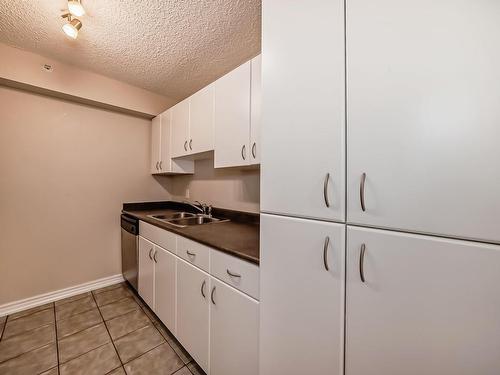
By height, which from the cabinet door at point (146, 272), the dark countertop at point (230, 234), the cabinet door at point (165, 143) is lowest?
the cabinet door at point (146, 272)

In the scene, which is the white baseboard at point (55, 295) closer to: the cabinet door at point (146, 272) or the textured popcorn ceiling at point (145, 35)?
the cabinet door at point (146, 272)

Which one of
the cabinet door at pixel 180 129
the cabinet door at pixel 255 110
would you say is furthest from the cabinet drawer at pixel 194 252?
the cabinet door at pixel 180 129

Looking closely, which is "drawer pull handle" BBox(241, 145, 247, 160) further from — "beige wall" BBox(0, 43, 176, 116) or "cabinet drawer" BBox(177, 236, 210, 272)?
"beige wall" BBox(0, 43, 176, 116)

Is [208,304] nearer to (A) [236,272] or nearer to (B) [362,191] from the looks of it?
(A) [236,272]

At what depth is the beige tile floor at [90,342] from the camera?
1.32 meters

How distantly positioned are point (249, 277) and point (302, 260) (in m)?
0.32

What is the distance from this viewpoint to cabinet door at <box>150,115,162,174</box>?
2.51 meters

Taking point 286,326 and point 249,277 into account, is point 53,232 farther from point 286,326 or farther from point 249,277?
point 286,326

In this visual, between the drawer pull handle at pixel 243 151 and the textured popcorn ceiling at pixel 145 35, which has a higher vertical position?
the textured popcorn ceiling at pixel 145 35

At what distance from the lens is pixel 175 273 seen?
57.7 inches

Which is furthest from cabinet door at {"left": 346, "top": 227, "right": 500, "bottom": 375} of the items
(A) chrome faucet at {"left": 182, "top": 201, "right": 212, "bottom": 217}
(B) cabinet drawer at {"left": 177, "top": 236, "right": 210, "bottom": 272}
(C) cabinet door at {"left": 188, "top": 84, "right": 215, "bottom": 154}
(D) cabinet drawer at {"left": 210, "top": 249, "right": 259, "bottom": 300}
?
(A) chrome faucet at {"left": 182, "top": 201, "right": 212, "bottom": 217}

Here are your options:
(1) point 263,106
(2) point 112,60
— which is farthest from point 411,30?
(2) point 112,60

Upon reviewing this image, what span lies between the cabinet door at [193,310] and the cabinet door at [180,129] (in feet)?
3.82

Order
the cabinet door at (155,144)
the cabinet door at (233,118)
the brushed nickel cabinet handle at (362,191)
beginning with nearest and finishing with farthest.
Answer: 1. the brushed nickel cabinet handle at (362,191)
2. the cabinet door at (233,118)
3. the cabinet door at (155,144)
